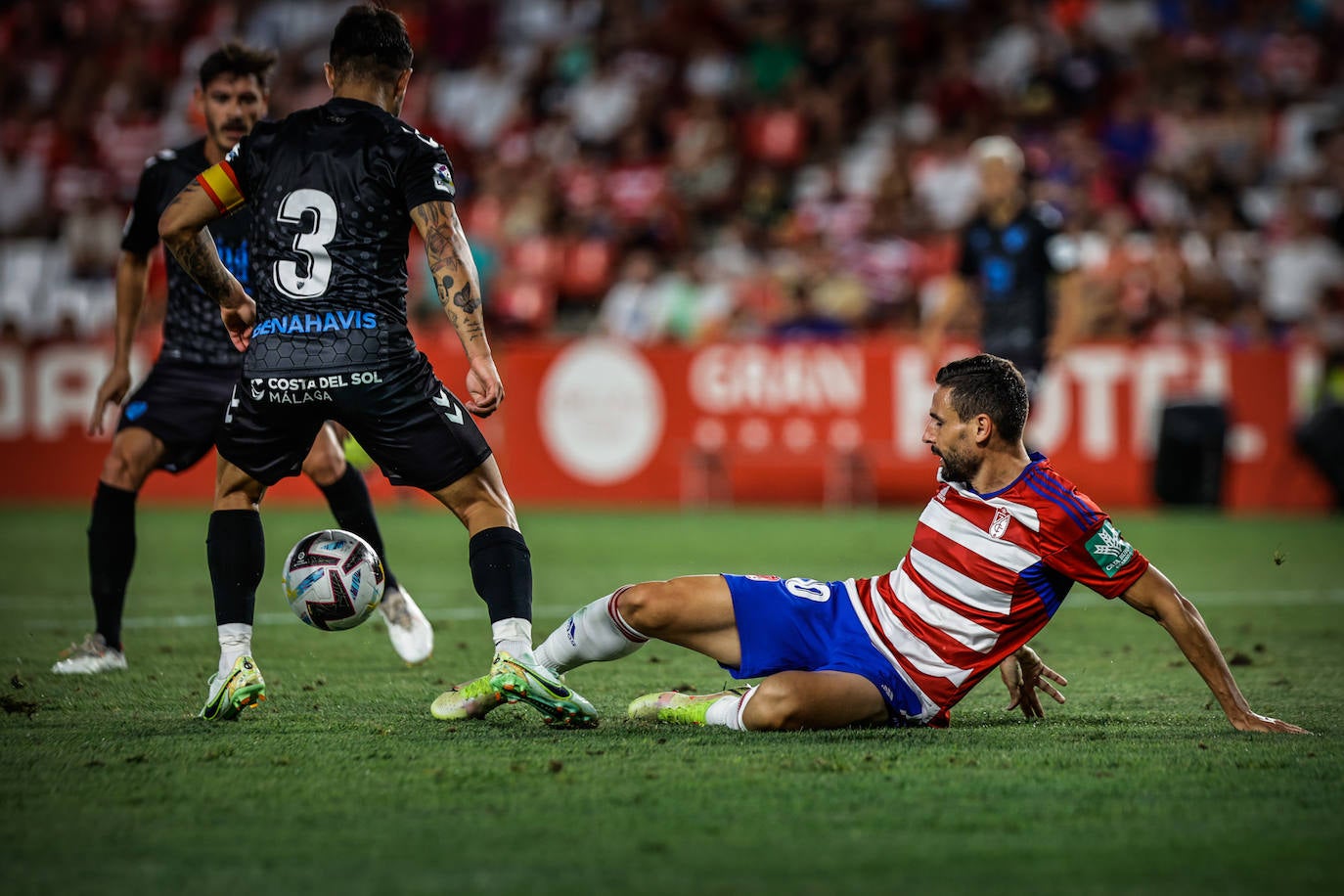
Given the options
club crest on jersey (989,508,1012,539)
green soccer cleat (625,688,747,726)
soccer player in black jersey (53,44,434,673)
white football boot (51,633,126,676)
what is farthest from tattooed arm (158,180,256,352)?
club crest on jersey (989,508,1012,539)

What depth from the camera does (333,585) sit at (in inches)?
199

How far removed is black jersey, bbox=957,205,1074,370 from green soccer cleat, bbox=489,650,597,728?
603cm

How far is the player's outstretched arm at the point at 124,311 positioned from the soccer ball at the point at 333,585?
1556 mm

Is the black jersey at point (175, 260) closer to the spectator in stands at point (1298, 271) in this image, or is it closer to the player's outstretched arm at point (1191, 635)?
the player's outstretched arm at point (1191, 635)

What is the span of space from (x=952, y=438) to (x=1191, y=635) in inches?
32.8

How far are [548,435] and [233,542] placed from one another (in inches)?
400

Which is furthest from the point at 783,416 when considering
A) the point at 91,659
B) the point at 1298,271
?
the point at 91,659

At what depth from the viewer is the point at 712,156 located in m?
18.0

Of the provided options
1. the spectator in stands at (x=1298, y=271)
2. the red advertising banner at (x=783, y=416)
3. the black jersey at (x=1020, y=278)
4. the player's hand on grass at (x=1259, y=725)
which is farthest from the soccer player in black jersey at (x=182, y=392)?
the spectator in stands at (x=1298, y=271)

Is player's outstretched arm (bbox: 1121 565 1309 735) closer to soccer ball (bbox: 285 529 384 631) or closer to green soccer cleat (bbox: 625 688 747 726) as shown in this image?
green soccer cleat (bbox: 625 688 747 726)

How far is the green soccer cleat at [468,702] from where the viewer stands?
475cm

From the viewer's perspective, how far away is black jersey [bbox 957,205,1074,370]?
396 inches

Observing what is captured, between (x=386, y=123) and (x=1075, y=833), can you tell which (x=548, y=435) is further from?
(x=1075, y=833)

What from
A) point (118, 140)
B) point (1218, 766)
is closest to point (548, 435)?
point (118, 140)
